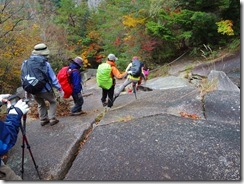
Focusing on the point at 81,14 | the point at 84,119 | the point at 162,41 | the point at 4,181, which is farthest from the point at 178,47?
the point at 81,14

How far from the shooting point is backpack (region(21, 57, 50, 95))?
4449 mm

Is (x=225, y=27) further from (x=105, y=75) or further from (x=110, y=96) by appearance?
(x=105, y=75)

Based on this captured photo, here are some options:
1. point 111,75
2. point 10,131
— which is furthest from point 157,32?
point 10,131

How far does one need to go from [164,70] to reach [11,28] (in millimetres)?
8204

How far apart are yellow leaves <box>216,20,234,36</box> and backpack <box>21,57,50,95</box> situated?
31.4 ft

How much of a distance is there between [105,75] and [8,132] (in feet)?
11.3

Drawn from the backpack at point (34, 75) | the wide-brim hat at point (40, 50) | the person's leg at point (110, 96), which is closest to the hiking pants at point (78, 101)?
the person's leg at point (110, 96)

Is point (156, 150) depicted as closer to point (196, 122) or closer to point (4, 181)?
point (196, 122)

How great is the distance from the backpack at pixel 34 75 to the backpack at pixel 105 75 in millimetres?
1624

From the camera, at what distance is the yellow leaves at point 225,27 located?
460 inches

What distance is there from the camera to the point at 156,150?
3.44 meters

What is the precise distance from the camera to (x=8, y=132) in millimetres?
2717

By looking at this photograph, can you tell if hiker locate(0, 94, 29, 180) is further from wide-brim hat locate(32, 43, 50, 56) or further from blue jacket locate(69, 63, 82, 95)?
blue jacket locate(69, 63, 82, 95)

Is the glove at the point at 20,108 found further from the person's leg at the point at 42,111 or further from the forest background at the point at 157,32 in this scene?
the forest background at the point at 157,32
